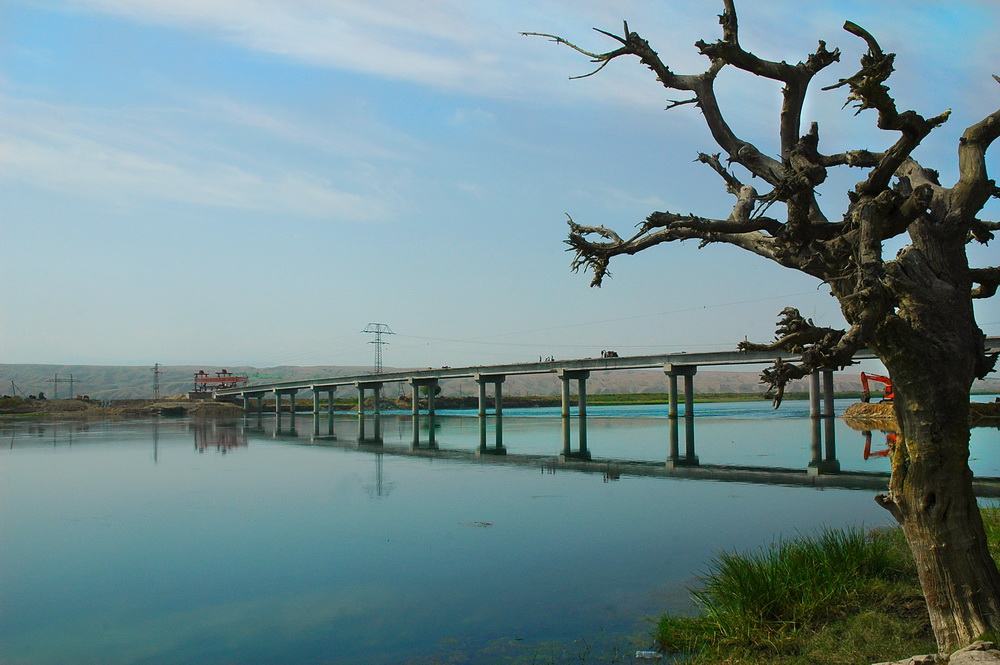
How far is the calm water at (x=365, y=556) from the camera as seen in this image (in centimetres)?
1211

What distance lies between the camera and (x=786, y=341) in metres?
8.06

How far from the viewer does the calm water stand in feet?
39.7

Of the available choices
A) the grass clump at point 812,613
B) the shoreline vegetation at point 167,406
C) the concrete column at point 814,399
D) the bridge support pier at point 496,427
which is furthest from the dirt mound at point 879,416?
the grass clump at point 812,613

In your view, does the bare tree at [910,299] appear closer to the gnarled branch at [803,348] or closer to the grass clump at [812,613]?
the gnarled branch at [803,348]

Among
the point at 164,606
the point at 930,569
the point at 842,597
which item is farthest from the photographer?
the point at 164,606

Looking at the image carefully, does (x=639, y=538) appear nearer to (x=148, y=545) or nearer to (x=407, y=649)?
(x=407, y=649)

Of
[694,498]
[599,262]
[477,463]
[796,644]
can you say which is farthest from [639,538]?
[477,463]

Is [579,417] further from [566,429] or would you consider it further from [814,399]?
[814,399]

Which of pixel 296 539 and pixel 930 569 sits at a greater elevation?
pixel 930 569

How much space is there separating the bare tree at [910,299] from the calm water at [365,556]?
179 inches

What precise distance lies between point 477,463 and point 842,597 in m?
30.5

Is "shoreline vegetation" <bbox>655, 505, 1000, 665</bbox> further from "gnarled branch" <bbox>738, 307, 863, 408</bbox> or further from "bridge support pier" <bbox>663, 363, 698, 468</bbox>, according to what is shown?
"bridge support pier" <bbox>663, 363, 698, 468</bbox>

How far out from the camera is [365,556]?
18.1 metres

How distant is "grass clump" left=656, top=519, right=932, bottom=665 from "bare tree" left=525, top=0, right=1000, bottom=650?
1.42 m
